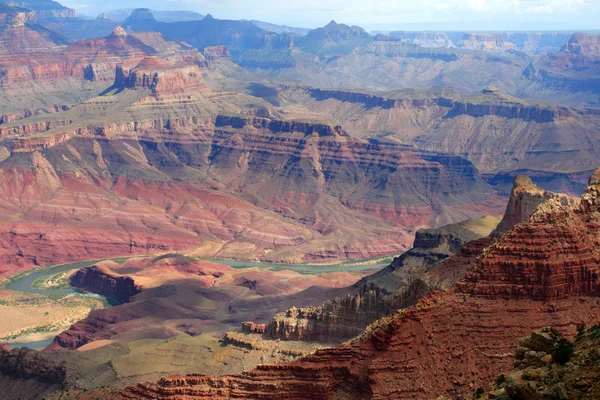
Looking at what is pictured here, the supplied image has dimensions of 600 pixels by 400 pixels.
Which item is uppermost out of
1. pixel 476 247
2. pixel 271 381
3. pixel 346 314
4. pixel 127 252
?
pixel 476 247

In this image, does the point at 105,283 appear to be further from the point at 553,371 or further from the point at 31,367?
the point at 553,371

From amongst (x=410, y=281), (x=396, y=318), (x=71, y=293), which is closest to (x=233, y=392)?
(x=396, y=318)

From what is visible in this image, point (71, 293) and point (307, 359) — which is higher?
point (307, 359)

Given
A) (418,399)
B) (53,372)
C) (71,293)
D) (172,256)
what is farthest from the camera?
(172,256)

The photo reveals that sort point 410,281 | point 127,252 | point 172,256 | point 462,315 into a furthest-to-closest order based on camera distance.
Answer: point 127,252 < point 172,256 < point 410,281 < point 462,315

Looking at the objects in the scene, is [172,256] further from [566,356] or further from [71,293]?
[566,356]

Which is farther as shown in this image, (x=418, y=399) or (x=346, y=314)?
(x=346, y=314)

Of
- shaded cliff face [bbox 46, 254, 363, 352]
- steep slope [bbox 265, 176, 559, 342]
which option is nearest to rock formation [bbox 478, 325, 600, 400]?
steep slope [bbox 265, 176, 559, 342]
